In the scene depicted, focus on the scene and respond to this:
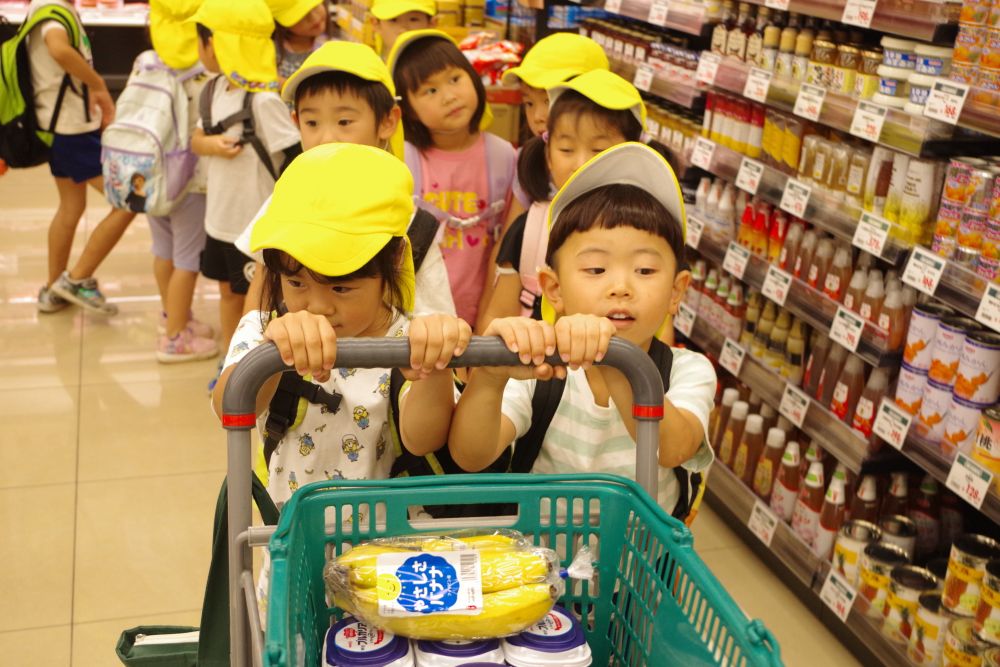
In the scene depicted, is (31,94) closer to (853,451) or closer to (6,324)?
(6,324)

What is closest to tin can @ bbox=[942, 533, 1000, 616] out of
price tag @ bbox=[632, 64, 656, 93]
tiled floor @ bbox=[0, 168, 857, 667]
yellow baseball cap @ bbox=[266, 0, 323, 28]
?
tiled floor @ bbox=[0, 168, 857, 667]

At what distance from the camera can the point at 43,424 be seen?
3.96m

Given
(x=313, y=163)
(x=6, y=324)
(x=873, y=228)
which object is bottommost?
(x=6, y=324)

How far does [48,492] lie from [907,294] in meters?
2.75

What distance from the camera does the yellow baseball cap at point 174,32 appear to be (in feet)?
12.3

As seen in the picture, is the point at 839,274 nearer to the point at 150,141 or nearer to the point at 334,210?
the point at 334,210

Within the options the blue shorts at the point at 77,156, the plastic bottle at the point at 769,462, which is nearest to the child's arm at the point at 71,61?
the blue shorts at the point at 77,156

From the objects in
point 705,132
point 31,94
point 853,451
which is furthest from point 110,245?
point 853,451

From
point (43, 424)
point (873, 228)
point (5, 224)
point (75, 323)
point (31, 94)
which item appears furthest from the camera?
point (5, 224)

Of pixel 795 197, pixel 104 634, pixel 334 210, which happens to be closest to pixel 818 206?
pixel 795 197

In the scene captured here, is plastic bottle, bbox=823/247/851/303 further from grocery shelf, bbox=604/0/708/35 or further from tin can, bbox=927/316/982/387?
grocery shelf, bbox=604/0/708/35

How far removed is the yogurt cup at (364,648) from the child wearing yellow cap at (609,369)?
1.06 ft

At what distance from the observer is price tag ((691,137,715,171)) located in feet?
11.7

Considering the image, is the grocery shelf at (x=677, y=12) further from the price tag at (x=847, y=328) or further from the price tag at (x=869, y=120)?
the price tag at (x=847, y=328)
